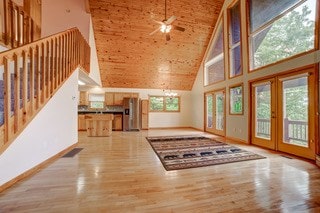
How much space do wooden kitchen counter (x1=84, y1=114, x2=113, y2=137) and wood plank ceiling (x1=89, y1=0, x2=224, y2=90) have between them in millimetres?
2538

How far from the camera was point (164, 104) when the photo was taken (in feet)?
31.3

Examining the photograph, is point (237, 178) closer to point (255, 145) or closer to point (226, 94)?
point (255, 145)

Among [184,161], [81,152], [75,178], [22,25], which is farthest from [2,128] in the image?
[184,161]

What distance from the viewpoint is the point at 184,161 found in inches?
132

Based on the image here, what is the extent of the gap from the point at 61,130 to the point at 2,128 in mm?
1717

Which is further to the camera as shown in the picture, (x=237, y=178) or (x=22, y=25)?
(x=22, y=25)

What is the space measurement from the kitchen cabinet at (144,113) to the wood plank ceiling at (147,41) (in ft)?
3.52

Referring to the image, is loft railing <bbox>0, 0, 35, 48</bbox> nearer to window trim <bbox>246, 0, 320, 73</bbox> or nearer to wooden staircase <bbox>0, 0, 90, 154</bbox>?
wooden staircase <bbox>0, 0, 90, 154</bbox>

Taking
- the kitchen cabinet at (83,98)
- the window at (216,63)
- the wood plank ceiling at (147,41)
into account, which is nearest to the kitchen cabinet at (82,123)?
the kitchen cabinet at (83,98)

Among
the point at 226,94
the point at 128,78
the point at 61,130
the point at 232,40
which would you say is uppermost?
the point at 232,40

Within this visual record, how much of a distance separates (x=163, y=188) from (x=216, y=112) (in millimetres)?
5600

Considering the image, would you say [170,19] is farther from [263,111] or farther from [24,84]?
[263,111]

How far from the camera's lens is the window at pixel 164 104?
943 cm

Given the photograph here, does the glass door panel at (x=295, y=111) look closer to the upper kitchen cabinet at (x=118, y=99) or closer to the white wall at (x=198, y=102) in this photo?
the white wall at (x=198, y=102)
